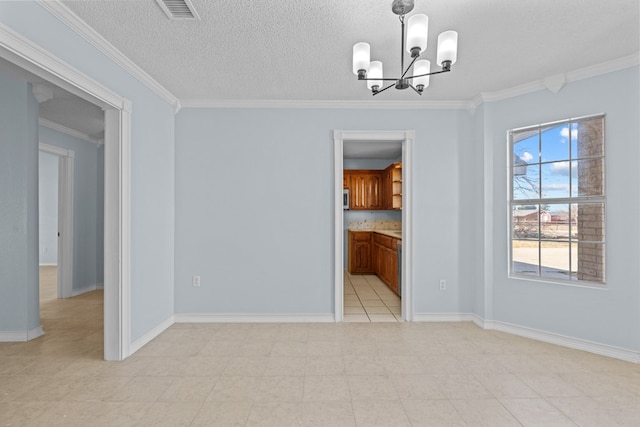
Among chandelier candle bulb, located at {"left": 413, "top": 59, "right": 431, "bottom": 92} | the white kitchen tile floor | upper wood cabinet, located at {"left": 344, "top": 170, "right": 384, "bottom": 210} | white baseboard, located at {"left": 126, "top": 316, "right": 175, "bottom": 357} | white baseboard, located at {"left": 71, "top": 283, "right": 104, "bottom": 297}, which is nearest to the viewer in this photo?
chandelier candle bulb, located at {"left": 413, "top": 59, "right": 431, "bottom": 92}

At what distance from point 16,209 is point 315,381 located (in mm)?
3436

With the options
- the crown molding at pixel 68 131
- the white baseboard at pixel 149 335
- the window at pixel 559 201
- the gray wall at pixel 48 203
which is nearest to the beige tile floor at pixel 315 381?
the white baseboard at pixel 149 335

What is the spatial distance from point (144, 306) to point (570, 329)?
420 cm

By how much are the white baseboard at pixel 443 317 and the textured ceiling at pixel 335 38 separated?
2.59 m

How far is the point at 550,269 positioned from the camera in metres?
3.25

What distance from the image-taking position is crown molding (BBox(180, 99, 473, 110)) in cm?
371

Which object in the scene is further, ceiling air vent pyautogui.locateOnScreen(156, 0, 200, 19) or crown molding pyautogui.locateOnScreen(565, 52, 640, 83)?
crown molding pyautogui.locateOnScreen(565, 52, 640, 83)

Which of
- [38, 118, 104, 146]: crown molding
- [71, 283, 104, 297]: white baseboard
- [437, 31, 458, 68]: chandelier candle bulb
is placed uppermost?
[38, 118, 104, 146]: crown molding

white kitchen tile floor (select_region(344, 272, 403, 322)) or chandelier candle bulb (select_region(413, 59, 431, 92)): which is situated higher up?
chandelier candle bulb (select_region(413, 59, 431, 92))

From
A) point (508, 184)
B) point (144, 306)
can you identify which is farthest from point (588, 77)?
point (144, 306)

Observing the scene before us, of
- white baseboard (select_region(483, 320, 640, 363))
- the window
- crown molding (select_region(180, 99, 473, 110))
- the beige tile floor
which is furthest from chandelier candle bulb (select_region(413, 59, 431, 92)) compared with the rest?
white baseboard (select_region(483, 320, 640, 363))

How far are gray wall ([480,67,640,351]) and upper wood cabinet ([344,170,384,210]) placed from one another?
3.57 m

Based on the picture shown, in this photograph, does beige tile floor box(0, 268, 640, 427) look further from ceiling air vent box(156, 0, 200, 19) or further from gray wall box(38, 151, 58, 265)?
gray wall box(38, 151, 58, 265)

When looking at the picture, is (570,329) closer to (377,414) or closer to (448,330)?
(448,330)
